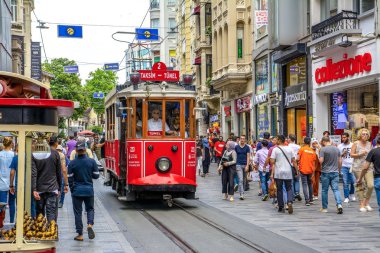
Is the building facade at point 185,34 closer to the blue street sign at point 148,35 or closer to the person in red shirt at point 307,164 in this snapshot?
the blue street sign at point 148,35

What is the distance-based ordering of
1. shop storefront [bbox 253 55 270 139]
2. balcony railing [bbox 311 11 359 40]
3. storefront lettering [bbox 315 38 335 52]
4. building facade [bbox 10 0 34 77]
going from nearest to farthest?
balcony railing [bbox 311 11 359 40], storefront lettering [bbox 315 38 335 52], shop storefront [bbox 253 55 270 139], building facade [bbox 10 0 34 77]

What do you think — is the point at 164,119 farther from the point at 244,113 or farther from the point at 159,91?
the point at 244,113

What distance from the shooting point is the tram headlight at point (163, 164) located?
17.7 m

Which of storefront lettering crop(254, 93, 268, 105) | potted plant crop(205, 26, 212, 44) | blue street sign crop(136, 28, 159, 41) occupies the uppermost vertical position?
potted plant crop(205, 26, 212, 44)

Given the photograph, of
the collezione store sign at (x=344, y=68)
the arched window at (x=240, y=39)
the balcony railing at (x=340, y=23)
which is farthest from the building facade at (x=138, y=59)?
the collezione store sign at (x=344, y=68)

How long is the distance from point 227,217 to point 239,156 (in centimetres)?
482

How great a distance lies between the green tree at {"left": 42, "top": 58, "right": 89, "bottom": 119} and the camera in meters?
93.8

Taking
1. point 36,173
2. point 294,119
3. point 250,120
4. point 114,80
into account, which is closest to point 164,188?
point 36,173

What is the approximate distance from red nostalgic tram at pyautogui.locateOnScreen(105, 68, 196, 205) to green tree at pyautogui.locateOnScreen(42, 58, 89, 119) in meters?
75.7

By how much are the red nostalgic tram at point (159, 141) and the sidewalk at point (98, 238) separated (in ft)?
4.74

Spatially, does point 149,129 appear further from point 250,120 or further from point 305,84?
A: point 250,120

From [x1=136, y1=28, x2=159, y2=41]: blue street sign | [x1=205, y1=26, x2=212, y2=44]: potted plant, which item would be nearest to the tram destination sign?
[x1=136, y1=28, x2=159, y2=41]: blue street sign

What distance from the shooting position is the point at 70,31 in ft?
112

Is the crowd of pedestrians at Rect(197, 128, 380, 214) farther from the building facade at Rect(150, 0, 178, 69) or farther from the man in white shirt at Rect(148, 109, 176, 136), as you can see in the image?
the building facade at Rect(150, 0, 178, 69)
